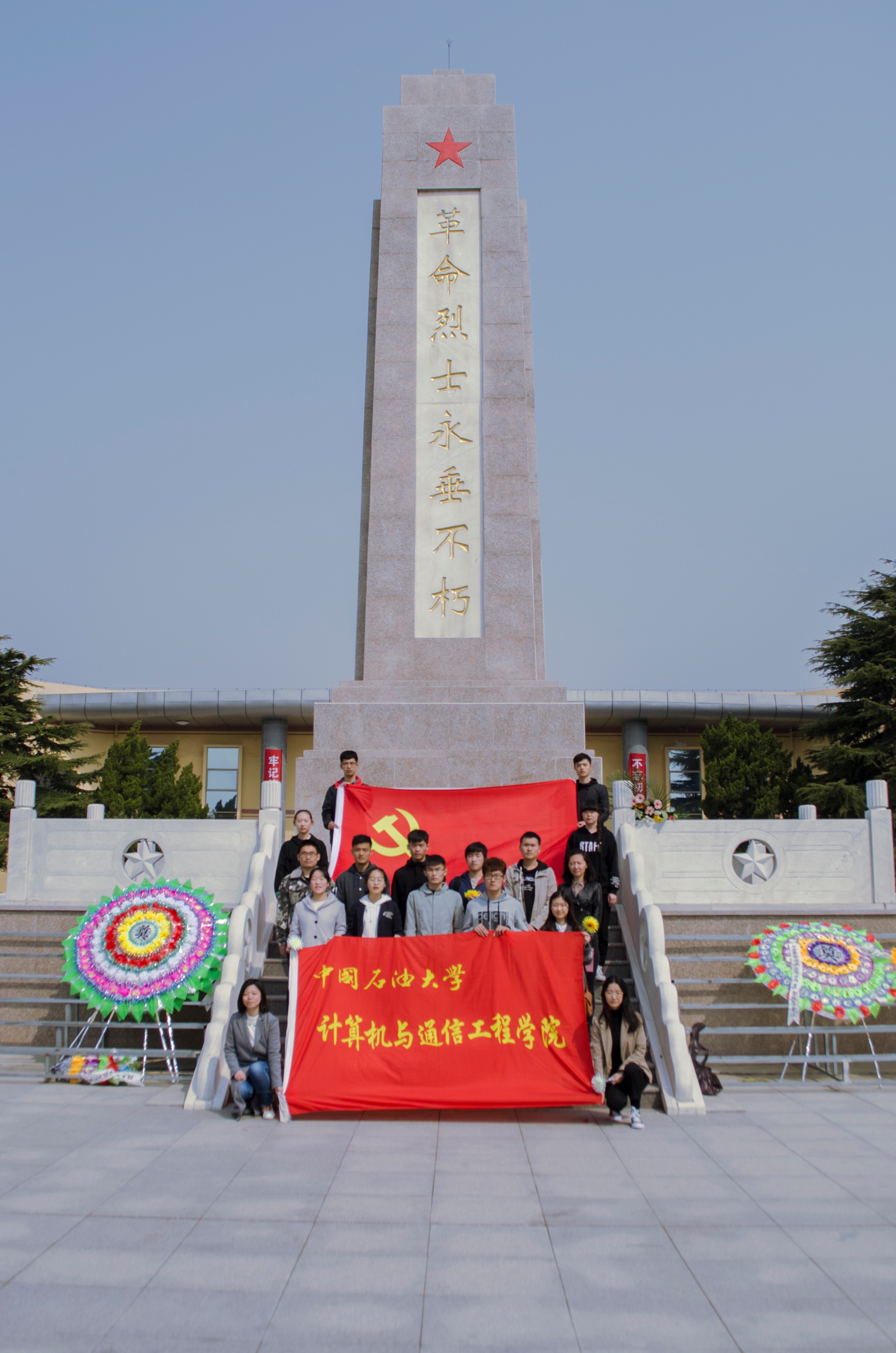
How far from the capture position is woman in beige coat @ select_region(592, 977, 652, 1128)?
4.95m

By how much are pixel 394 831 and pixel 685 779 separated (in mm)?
15430

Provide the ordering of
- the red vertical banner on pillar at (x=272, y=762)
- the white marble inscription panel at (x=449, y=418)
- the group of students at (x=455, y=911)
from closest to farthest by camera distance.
Result: the group of students at (x=455, y=911), the white marble inscription panel at (x=449, y=418), the red vertical banner on pillar at (x=272, y=762)

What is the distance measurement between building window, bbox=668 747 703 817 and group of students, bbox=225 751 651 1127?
602 inches

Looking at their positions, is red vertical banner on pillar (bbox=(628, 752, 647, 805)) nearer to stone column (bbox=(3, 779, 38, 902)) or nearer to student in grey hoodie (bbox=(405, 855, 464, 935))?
stone column (bbox=(3, 779, 38, 902))

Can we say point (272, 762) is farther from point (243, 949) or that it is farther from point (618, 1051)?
point (618, 1051)

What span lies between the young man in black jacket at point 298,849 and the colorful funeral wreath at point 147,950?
1.49ft

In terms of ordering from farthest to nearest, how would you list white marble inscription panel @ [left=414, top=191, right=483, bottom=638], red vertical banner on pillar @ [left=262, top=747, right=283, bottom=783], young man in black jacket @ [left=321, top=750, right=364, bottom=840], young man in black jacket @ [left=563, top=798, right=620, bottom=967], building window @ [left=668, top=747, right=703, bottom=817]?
building window @ [left=668, top=747, right=703, bottom=817], red vertical banner on pillar @ [left=262, top=747, right=283, bottom=783], white marble inscription panel @ [left=414, top=191, right=483, bottom=638], young man in black jacket @ [left=321, top=750, right=364, bottom=840], young man in black jacket @ [left=563, top=798, right=620, bottom=967]

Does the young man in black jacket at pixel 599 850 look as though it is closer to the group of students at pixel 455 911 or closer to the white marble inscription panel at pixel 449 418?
the group of students at pixel 455 911

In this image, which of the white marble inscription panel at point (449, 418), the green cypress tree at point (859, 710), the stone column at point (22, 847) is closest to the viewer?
the stone column at point (22, 847)

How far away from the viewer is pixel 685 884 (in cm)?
684

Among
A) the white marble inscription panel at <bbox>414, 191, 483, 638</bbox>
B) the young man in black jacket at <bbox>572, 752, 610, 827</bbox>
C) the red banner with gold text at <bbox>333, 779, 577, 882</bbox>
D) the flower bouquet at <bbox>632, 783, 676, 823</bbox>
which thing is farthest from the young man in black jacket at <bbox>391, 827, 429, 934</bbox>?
the white marble inscription panel at <bbox>414, 191, 483, 638</bbox>

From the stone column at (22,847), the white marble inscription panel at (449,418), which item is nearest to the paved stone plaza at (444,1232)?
the stone column at (22,847)

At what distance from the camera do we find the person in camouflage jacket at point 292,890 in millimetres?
5953

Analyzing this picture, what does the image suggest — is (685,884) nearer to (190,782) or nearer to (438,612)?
(438,612)
